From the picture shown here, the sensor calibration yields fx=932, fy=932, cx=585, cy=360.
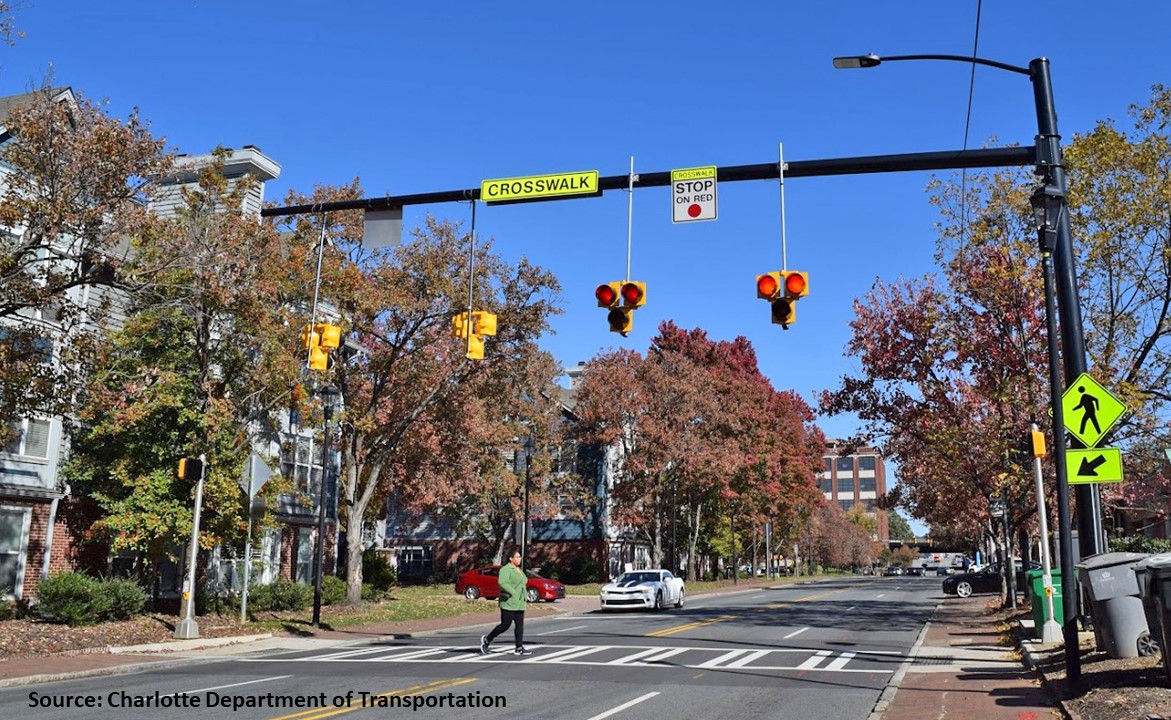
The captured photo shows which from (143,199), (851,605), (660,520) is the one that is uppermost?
(143,199)

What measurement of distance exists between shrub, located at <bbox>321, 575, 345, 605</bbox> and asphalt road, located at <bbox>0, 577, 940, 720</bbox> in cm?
848

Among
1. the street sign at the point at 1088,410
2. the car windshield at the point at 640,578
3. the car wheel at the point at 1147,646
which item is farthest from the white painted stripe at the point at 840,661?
the car windshield at the point at 640,578

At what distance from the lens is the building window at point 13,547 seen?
22.6 metres

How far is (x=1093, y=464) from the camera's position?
1205 cm

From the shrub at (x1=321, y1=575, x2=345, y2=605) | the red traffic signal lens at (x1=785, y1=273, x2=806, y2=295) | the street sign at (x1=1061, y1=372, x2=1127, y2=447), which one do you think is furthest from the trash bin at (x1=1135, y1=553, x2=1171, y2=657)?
the shrub at (x1=321, y1=575, x2=345, y2=605)

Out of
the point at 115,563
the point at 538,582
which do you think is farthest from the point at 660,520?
the point at 115,563

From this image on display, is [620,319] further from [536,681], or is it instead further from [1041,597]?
[1041,597]

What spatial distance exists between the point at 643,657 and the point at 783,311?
25.7 feet

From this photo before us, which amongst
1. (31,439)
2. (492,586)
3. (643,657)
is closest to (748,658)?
(643,657)

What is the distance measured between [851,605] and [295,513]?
21.2 meters

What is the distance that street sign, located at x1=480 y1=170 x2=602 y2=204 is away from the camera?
12266 millimetres

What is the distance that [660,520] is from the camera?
52.9m

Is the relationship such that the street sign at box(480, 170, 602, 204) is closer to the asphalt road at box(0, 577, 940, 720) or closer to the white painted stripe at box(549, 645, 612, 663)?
the asphalt road at box(0, 577, 940, 720)

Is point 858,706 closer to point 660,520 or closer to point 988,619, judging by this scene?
Answer: point 988,619
